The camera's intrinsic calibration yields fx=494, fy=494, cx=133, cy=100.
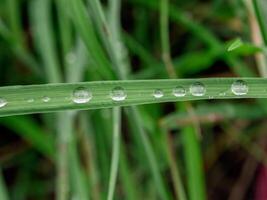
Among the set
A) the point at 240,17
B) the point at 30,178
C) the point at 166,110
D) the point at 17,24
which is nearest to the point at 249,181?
the point at 166,110

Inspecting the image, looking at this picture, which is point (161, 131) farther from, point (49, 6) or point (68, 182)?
point (49, 6)

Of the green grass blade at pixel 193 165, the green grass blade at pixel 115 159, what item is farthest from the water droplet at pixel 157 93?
the green grass blade at pixel 193 165

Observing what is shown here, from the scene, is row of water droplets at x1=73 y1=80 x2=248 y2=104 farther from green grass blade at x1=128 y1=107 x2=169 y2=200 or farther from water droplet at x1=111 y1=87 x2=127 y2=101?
green grass blade at x1=128 y1=107 x2=169 y2=200

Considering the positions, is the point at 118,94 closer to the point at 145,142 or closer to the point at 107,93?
the point at 107,93

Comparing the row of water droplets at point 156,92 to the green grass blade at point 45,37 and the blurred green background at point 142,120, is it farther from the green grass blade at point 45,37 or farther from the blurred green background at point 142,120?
the green grass blade at point 45,37

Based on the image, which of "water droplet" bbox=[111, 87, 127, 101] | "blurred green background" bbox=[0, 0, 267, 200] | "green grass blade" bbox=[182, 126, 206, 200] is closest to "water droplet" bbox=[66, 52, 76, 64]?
"blurred green background" bbox=[0, 0, 267, 200]

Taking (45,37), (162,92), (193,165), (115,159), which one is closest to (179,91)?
(162,92)
